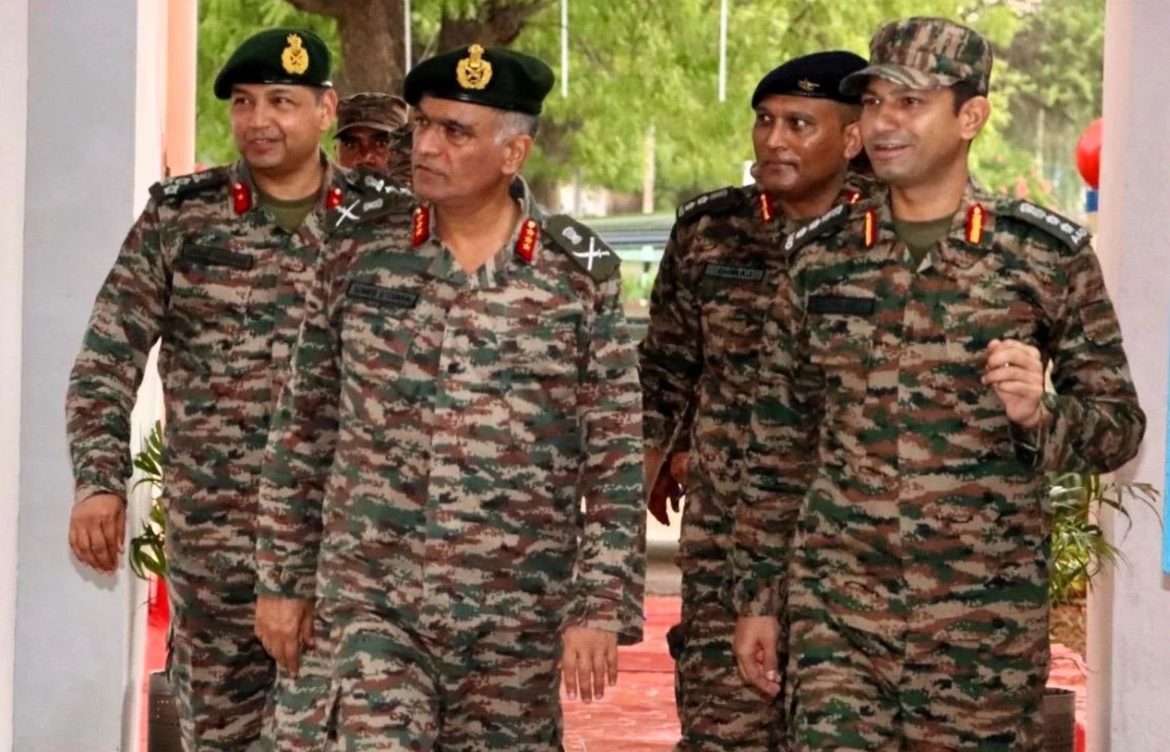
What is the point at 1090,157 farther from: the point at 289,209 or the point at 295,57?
the point at 289,209

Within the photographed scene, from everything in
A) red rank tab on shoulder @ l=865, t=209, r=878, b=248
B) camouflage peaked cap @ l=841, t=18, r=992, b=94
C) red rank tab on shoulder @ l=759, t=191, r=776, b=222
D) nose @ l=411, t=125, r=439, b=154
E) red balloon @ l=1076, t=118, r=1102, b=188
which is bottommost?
red rank tab on shoulder @ l=865, t=209, r=878, b=248

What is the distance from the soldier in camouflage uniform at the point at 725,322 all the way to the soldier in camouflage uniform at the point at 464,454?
1.49m

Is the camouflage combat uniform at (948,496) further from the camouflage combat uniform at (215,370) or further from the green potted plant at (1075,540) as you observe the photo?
the green potted plant at (1075,540)

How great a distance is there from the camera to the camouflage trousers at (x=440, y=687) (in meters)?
4.76

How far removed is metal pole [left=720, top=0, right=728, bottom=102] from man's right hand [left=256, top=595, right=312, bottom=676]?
13.3 meters

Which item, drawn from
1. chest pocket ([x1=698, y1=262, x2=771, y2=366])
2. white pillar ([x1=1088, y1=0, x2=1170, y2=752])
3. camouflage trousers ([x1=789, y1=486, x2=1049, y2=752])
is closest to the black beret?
chest pocket ([x1=698, y1=262, x2=771, y2=366])

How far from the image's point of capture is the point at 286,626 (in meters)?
→ 5.07

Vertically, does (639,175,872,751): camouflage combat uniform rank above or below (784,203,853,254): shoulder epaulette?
below

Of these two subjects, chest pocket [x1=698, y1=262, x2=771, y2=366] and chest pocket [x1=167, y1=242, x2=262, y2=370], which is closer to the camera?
chest pocket [x1=167, y1=242, x2=262, y2=370]

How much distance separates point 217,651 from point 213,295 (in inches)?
34.8

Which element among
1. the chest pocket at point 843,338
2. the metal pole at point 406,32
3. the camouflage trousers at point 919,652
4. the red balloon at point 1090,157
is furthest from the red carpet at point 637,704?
the metal pole at point 406,32

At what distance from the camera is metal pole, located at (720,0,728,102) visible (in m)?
18.1

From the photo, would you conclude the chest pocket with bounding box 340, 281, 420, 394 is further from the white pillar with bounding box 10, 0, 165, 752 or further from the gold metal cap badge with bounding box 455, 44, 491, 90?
the white pillar with bounding box 10, 0, 165, 752

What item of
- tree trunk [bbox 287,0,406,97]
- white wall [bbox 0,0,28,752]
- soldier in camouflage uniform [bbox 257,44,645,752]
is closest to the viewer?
white wall [bbox 0,0,28,752]
